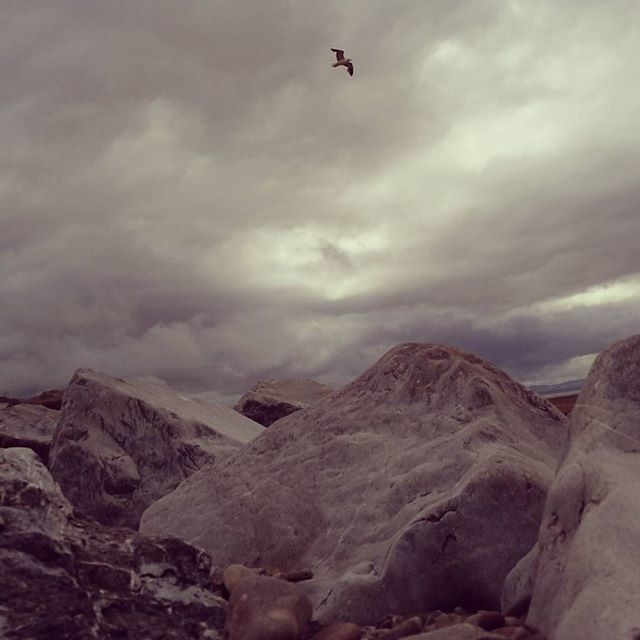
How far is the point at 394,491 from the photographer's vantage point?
7.01 metres

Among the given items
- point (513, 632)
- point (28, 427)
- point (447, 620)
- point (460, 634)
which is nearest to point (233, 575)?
point (447, 620)

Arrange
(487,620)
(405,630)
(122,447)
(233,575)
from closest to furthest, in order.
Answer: (487,620), (405,630), (233,575), (122,447)

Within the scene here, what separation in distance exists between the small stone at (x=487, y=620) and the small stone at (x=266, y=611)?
3.82 feet

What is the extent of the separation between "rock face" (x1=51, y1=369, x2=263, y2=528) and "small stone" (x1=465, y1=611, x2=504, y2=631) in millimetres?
6446

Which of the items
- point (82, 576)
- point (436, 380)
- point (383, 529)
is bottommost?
point (383, 529)

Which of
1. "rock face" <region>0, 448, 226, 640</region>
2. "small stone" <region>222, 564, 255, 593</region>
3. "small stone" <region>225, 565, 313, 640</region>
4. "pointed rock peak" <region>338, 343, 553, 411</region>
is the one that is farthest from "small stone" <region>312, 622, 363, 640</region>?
"pointed rock peak" <region>338, 343, 553, 411</region>

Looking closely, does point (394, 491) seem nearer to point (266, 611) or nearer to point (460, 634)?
point (266, 611)

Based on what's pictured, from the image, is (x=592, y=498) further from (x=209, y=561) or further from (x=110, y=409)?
(x=110, y=409)

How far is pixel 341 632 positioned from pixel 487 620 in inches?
37.5

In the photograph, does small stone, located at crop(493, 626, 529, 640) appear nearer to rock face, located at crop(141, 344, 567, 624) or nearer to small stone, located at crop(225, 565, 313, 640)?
rock face, located at crop(141, 344, 567, 624)

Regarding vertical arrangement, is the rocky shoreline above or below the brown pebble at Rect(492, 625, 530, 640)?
above

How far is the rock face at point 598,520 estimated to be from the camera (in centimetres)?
411

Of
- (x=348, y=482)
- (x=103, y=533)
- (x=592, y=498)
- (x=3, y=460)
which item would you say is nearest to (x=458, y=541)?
(x=592, y=498)

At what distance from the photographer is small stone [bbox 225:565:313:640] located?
207 inches
